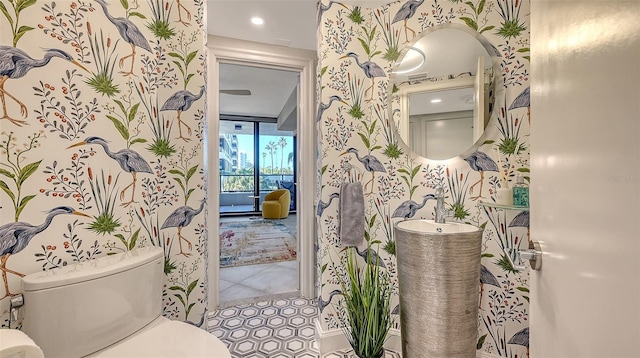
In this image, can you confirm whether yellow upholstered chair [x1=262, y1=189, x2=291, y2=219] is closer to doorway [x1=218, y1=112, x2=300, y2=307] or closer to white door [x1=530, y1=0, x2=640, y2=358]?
doorway [x1=218, y1=112, x2=300, y2=307]

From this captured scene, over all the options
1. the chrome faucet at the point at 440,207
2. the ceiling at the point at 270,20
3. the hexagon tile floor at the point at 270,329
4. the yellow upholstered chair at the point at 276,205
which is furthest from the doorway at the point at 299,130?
the yellow upholstered chair at the point at 276,205

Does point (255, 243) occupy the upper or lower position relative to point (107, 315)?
lower

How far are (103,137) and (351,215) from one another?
1375mm

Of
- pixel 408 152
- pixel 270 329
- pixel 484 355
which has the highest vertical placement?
pixel 408 152

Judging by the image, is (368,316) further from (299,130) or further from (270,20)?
(270,20)

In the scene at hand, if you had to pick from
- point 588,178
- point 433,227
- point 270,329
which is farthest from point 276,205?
point 588,178

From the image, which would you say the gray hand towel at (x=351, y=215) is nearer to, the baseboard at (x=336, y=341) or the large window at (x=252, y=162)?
the baseboard at (x=336, y=341)

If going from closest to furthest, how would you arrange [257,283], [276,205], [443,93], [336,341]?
1. [443,93]
2. [336,341]
3. [257,283]
4. [276,205]

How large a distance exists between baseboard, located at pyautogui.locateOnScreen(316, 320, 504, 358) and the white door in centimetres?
121

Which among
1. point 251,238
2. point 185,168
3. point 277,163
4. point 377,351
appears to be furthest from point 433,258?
point 277,163

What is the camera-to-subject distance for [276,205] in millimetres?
6184

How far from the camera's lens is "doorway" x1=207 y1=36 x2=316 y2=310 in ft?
6.90

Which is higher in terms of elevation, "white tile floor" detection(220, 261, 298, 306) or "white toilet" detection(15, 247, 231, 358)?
"white toilet" detection(15, 247, 231, 358)

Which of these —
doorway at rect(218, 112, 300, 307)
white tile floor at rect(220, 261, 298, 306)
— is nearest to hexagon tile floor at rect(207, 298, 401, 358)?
white tile floor at rect(220, 261, 298, 306)
